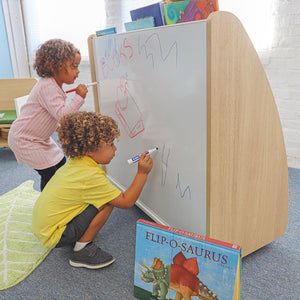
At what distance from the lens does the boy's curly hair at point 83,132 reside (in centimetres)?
109

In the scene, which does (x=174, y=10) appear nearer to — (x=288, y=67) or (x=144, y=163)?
(x=144, y=163)

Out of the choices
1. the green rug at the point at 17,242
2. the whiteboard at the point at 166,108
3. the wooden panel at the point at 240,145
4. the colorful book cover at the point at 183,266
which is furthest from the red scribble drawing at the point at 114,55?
the green rug at the point at 17,242

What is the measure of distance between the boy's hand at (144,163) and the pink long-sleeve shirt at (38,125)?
37 centimetres

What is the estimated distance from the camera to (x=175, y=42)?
929mm

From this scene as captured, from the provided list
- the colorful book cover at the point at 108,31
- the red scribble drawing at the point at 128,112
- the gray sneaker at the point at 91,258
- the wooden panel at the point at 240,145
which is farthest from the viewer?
the colorful book cover at the point at 108,31

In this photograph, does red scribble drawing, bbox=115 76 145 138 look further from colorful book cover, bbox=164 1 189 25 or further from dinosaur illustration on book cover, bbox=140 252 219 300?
dinosaur illustration on book cover, bbox=140 252 219 300

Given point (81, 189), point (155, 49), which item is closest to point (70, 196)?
point (81, 189)

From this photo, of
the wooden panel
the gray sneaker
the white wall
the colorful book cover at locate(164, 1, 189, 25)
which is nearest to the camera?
the wooden panel

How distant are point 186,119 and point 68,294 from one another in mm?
685

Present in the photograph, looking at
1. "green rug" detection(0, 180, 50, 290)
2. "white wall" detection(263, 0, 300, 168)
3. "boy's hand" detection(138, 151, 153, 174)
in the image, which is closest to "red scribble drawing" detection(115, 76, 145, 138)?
"boy's hand" detection(138, 151, 153, 174)

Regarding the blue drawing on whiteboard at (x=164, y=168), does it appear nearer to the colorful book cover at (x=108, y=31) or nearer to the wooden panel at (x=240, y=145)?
the wooden panel at (x=240, y=145)

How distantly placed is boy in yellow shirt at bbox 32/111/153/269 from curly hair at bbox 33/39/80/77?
30cm

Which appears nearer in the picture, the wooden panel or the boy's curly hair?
the wooden panel

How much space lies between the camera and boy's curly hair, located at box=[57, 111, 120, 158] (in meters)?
1.09
